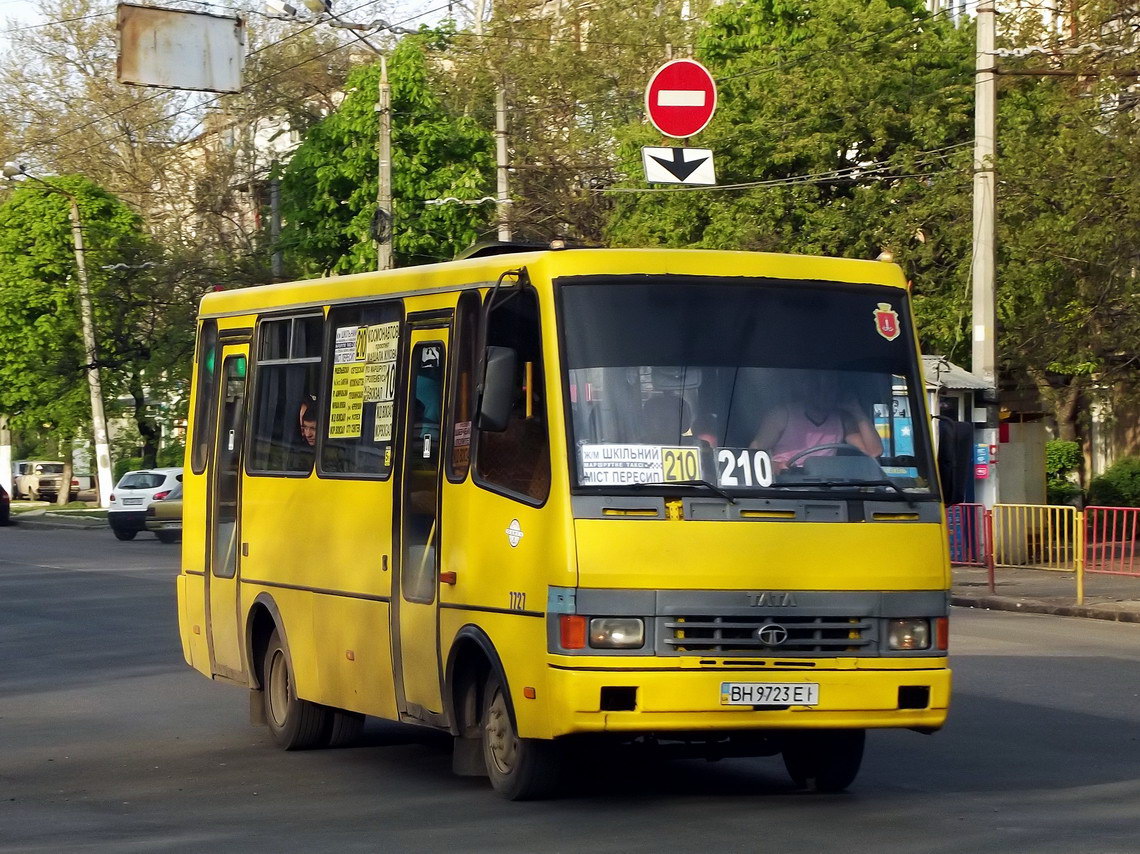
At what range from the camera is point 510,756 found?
892 centimetres

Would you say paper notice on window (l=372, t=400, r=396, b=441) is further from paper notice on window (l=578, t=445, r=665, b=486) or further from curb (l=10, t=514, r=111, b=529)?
curb (l=10, t=514, r=111, b=529)

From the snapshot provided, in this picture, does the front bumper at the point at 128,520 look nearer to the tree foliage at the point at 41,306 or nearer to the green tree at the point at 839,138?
A: the green tree at the point at 839,138

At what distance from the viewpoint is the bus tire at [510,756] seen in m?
8.79

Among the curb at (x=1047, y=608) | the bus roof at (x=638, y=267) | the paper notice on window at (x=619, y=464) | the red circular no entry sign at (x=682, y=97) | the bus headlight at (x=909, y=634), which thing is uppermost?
the red circular no entry sign at (x=682, y=97)

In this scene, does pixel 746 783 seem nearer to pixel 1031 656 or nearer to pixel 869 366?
pixel 869 366

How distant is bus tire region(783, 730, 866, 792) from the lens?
9.29 m

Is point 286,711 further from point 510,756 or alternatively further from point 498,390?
point 498,390

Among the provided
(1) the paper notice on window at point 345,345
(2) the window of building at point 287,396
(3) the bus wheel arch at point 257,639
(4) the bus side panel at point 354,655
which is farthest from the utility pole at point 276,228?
(4) the bus side panel at point 354,655

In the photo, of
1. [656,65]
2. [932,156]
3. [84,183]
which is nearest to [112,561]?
[932,156]

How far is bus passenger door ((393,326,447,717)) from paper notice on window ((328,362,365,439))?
64 centimetres

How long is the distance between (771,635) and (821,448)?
912 mm

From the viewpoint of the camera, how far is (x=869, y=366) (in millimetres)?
9125

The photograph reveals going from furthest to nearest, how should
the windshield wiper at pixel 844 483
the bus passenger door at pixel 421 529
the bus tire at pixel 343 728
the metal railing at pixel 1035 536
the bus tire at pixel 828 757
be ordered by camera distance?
the metal railing at pixel 1035 536, the bus tire at pixel 343 728, the bus passenger door at pixel 421 529, the bus tire at pixel 828 757, the windshield wiper at pixel 844 483

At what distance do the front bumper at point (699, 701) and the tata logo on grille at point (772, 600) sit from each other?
0.27 m
